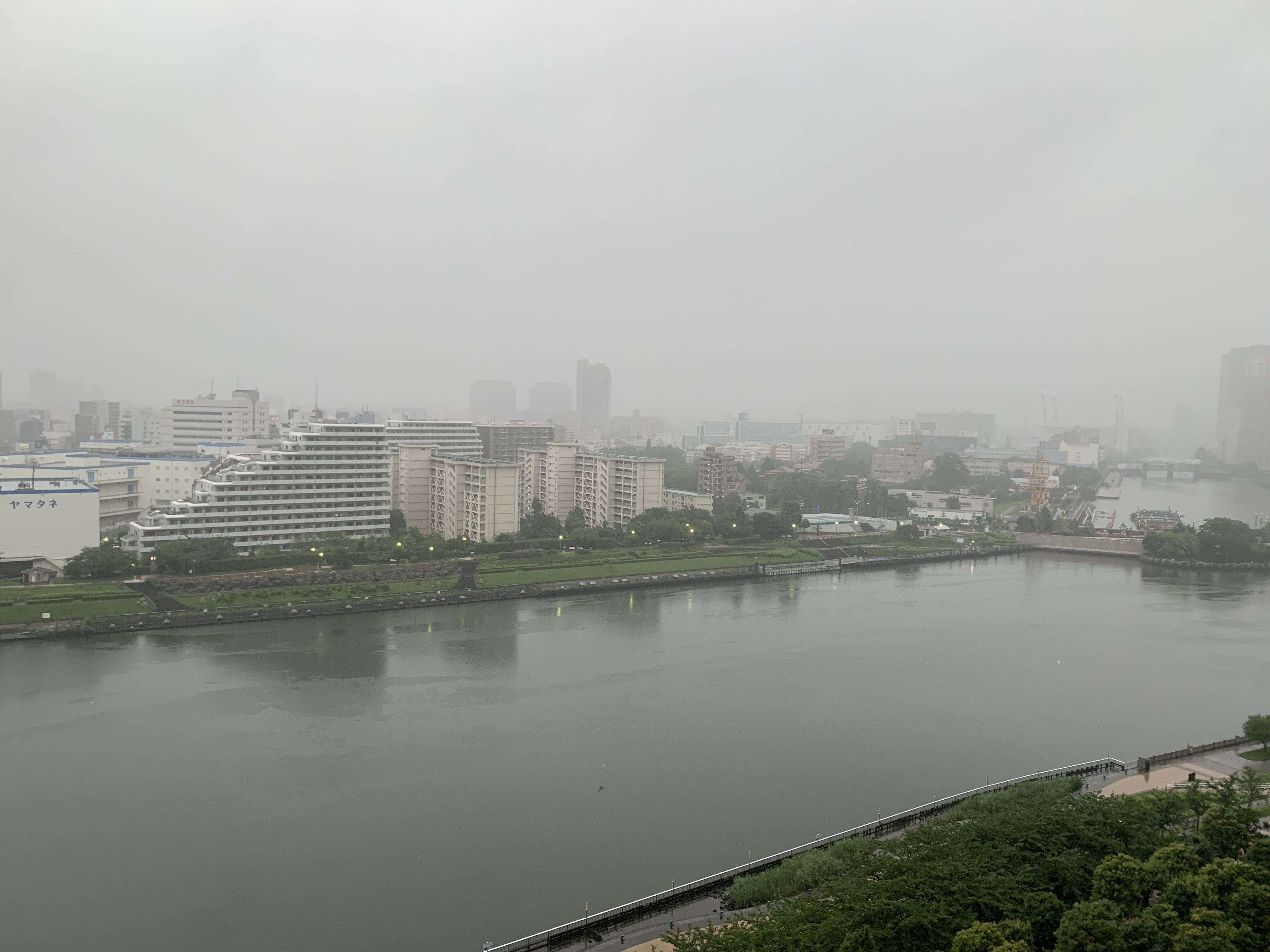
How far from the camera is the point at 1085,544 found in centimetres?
1642

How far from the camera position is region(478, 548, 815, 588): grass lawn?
36.2ft

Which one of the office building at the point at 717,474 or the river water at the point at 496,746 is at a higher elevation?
the office building at the point at 717,474

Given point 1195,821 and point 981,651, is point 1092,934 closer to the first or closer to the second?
point 1195,821

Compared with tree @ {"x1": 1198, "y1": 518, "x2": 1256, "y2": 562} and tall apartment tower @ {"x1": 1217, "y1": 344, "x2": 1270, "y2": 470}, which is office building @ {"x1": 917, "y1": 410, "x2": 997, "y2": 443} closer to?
tall apartment tower @ {"x1": 1217, "y1": 344, "x2": 1270, "y2": 470}

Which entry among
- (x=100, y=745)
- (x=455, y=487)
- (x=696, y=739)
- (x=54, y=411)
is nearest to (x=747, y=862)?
(x=696, y=739)

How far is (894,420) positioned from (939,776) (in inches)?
2128

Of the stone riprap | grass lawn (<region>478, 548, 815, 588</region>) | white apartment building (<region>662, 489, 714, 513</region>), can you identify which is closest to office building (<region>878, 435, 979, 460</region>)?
white apartment building (<region>662, 489, 714, 513</region>)

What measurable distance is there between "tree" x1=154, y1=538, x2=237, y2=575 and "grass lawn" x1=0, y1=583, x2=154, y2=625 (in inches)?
26.0

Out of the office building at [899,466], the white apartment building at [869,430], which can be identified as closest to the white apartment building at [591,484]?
the office building at [899,466]

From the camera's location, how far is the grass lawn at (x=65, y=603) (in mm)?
8070

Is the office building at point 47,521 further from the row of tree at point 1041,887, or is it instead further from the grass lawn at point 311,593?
the row of tree at point 1041,887

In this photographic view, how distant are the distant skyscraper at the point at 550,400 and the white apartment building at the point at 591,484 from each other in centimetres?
4406

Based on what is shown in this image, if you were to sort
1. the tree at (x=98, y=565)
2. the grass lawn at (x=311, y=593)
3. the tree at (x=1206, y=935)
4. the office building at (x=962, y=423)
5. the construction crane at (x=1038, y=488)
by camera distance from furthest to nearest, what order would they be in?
the office building at (x=962, y=423) → the construction crane at (x=1038, y=488) → the tree at (x=98, y=565) → the grass lawn at (x=311, y=593) → the tree at (x=1206, y=935)

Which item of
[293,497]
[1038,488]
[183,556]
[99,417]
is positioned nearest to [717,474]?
[1038,488]
